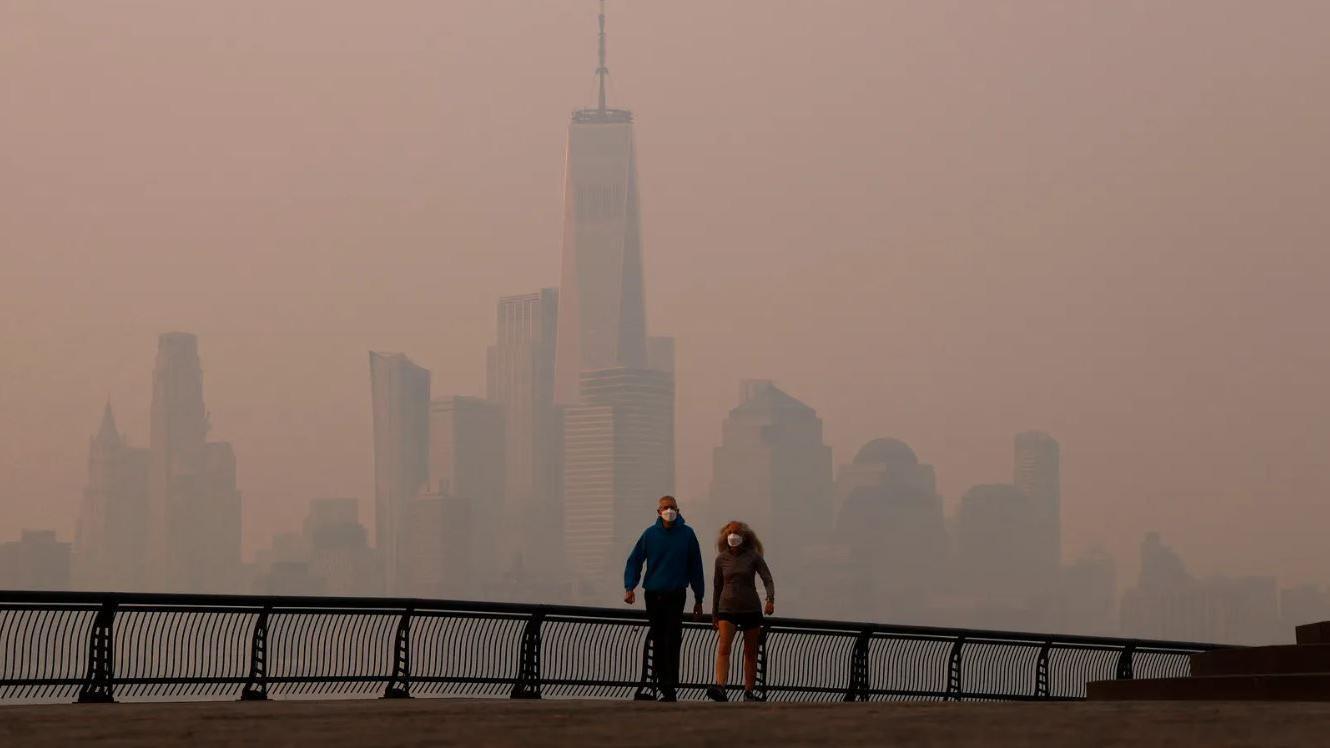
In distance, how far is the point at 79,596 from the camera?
18.2m

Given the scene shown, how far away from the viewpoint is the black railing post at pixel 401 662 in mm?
20547

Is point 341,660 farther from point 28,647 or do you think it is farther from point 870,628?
point 870,628

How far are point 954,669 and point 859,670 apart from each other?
2.34 meters

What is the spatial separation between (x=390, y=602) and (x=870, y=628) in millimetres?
6745

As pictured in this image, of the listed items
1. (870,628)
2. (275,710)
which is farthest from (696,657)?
(275,710)

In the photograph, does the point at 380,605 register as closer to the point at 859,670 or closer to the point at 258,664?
the point at 258,664

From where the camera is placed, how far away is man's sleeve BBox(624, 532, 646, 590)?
59.1 ft

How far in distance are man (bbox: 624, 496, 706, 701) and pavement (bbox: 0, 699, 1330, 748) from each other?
9.97ft

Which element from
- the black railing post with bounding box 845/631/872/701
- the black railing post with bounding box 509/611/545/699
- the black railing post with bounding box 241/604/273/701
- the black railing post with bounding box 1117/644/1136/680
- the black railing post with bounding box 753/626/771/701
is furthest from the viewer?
the black railing post with bounding box 1117/644/1136/680

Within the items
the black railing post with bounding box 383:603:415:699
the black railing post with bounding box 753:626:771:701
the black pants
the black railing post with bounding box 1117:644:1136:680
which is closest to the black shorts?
the black pants

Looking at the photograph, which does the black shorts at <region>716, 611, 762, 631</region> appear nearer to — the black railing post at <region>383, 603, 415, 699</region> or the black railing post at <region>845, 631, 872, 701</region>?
the black railing post at <region>383, 603, 415, 699</region>

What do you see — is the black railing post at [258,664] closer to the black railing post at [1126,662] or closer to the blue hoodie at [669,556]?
the blue hoodie at [669,556]

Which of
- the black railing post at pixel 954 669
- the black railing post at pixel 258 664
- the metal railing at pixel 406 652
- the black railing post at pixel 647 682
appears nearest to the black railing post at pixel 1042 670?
the metal railing at pixel 406 652

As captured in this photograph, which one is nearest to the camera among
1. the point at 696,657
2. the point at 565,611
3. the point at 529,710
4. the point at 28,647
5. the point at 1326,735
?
the point at 1326,735
